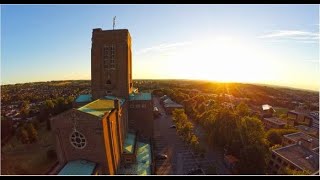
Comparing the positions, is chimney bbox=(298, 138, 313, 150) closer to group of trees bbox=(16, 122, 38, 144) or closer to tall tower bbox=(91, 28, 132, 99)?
tall tower bbox=(91, 28, 132, 99)

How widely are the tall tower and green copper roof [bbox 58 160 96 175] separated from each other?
668 inches

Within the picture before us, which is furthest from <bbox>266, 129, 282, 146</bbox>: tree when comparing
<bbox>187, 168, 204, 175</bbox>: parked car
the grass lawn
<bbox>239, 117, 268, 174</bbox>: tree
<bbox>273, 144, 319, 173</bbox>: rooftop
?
the grass lawn

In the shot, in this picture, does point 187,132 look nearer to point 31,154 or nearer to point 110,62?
point 110,62

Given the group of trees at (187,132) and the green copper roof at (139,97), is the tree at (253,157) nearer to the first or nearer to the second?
the group of trees at (187,132)

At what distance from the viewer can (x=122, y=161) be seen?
2925 cm

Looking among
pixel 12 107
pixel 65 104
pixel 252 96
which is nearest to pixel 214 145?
pixel 12 107

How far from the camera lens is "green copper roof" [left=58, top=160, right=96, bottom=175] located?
69.7ft

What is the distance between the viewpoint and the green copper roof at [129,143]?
30.0m

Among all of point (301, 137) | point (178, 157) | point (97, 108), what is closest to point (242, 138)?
point (178, 157)

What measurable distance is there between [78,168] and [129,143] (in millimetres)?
11218

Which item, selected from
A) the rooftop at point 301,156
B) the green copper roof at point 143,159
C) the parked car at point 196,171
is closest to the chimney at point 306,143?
the rooftop at point 301,156

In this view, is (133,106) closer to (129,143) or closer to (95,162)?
(129,143)

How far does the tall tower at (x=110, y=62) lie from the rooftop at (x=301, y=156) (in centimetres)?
2515
